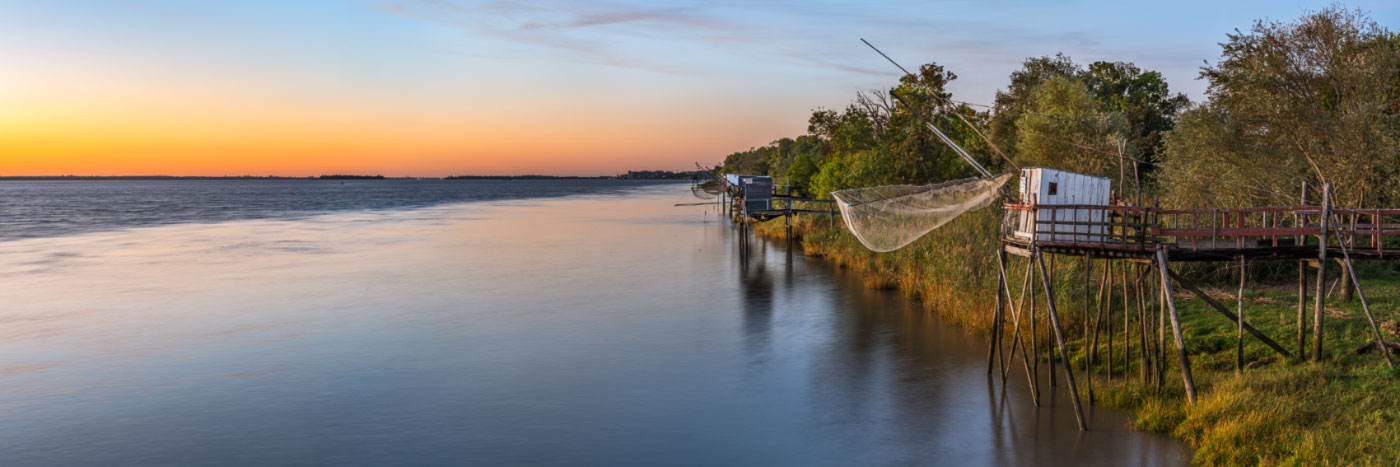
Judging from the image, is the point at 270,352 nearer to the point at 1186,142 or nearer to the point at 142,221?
the point at 1186,142

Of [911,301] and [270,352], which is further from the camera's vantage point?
[911,301]

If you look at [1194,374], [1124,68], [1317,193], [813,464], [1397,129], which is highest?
[1124,68]

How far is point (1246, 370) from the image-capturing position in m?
16.0

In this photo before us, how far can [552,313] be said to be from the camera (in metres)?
29.3

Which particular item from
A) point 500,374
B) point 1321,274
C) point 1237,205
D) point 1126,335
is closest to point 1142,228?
point 1126,335

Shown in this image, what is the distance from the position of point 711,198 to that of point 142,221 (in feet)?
243

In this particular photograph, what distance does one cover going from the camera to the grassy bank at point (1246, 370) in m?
12.5

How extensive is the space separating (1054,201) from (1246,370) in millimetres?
4699

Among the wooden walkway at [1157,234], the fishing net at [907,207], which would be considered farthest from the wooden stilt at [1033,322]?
the fishing net at [907,207]

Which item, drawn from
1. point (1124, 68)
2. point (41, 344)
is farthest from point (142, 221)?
point (1124, 68)

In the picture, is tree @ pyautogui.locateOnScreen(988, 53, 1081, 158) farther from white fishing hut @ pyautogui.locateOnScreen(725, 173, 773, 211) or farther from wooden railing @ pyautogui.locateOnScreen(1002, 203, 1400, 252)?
wooden railing @ pyautogui.locateOnScreen(1002, 203, 1400, 252)

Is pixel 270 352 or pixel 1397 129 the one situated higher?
pixel 1397 129

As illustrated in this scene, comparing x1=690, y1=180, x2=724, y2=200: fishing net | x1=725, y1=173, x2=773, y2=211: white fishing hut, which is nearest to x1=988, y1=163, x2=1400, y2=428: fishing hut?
x1=725, y1=173, x2=773, y2=211: white fishing hut

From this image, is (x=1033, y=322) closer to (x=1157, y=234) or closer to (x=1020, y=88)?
(x=1157, y=234)
